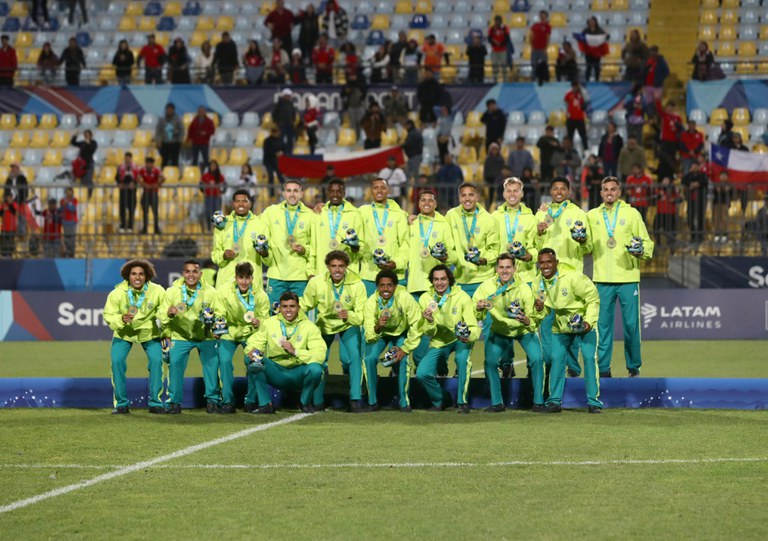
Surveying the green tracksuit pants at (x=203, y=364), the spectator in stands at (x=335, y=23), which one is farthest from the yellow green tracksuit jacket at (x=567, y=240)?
the spectator in stands at (x=335, y=23)

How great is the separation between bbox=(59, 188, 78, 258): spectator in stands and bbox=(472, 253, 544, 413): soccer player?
12.7 m

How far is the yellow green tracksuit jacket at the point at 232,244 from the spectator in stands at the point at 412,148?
35.2 feet

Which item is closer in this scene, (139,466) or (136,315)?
(139,466)

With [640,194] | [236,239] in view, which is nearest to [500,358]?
[236,239]

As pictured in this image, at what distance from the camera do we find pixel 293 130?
28.8 meters

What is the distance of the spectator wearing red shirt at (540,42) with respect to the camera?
29641 millimetres

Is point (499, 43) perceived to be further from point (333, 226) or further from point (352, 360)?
point (352, 360)

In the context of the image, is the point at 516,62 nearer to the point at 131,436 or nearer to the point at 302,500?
the point at 131,436

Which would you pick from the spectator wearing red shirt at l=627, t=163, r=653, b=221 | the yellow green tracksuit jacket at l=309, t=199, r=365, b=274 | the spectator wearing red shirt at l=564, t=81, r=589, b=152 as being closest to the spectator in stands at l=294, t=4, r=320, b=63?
the spectator wearing red shirt at l=564, t=81, r=589, b=152

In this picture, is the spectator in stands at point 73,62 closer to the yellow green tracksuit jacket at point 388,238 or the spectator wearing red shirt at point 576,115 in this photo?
the spectator wearing red shirt at point 576,115

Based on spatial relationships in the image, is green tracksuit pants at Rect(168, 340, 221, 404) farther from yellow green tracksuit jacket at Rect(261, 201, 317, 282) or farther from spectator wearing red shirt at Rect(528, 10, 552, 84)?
spectator wearing red shirt at Rect(528, 10, 552, 84)

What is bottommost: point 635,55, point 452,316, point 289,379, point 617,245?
point 289,379

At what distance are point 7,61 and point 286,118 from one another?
699 cm

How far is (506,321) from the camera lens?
13.9m
